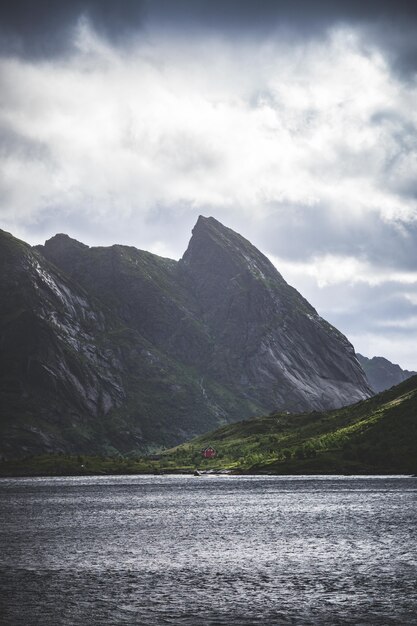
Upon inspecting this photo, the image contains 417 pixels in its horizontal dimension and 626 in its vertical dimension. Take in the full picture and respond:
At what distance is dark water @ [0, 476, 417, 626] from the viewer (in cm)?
4894

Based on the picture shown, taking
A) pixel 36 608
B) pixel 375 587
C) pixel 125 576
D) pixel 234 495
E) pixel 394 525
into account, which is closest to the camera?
pixel 36 608

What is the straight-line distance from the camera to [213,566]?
235 ft

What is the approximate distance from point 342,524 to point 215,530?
70.3ft

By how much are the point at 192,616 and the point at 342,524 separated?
7045 cm

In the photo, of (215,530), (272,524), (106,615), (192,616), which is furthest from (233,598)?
(272,524)

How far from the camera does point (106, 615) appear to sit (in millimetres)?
48344

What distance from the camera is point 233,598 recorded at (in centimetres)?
5391

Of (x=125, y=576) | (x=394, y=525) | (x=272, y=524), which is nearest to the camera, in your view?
(x=125, y=576)

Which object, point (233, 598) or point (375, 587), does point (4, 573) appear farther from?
point (375, 587)

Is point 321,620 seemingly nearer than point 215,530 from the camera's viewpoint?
Yes

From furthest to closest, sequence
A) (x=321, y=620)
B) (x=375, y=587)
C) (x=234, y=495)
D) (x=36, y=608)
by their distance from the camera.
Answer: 1. (x=234, y=495)
2. (x=375, y=587)
3. (x=36, y=608)
4. (x=321, y=620)

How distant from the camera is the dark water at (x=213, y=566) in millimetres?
48938

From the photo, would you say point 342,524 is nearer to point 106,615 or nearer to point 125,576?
point 125,576

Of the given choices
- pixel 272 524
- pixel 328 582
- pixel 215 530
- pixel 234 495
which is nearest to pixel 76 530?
pixel 215 530
